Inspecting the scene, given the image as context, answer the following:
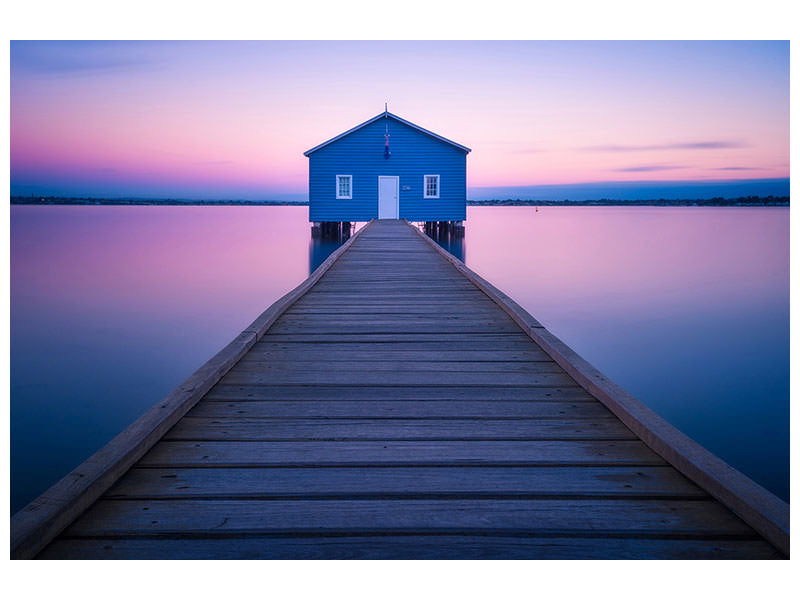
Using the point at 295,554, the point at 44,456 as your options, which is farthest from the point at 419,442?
the point at 44,456

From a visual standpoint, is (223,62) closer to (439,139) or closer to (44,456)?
(439,139)

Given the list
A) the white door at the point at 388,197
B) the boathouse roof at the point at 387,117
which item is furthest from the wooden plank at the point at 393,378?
the white door at the point at 388,197

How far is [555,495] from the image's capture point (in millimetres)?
2336

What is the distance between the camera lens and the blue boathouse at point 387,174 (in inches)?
942

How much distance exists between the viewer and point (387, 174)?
79.4ft

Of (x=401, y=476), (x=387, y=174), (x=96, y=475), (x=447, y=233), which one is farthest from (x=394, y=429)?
(x=447, y=233)

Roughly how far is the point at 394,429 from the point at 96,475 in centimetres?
130

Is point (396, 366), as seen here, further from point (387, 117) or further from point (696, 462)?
point (387, 117)

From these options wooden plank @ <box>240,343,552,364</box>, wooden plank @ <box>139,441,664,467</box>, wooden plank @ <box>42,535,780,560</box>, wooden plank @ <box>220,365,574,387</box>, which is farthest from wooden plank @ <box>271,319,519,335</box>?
wooden plank @ <box>42,535,780,560</box>

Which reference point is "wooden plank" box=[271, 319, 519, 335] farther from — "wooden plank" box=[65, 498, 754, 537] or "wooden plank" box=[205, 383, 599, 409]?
"wooden plank" box=[65, 498, 754, 537]

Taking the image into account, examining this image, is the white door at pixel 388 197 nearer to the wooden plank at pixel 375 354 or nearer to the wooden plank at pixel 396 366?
the wooden plank at pixel 375 354

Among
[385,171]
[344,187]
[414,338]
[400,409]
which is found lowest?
[400,409]

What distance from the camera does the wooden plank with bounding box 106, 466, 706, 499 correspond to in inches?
92.1

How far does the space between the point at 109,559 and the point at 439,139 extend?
76.4 ft
